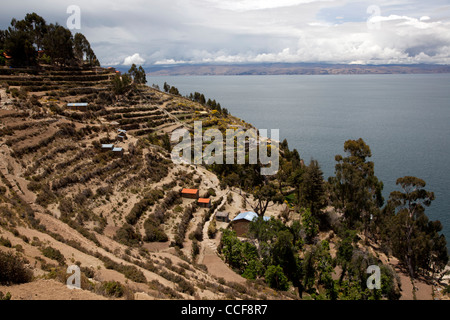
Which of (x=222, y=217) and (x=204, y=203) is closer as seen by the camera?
(x=222, y=217)

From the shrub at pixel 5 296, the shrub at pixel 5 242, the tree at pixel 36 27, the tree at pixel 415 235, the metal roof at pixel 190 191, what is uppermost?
the tree at pixel 36 27

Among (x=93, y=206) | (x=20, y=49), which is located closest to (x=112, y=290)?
(x=93, y=206)

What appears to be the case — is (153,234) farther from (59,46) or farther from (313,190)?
(59,46)

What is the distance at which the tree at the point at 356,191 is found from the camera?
A: 34.6 meters

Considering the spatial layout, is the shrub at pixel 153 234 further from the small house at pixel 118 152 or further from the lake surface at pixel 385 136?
the lake surface at pixel 385 136

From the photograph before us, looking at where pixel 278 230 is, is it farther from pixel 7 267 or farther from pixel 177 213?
pixel 7 267

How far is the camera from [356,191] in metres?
35.6

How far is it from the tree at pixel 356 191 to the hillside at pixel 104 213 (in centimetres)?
390

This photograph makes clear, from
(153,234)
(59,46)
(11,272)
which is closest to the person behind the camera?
(11,272)

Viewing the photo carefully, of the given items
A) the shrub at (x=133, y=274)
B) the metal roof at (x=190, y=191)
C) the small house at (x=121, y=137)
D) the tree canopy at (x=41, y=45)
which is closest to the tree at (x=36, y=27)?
the tree canopy at (x=41, y=45)

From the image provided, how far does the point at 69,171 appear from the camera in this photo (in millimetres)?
26938

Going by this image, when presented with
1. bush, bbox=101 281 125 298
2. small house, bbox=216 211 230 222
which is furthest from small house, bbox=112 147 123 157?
bush, bbox=101 281 125 298

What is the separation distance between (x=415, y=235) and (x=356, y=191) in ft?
26.2
